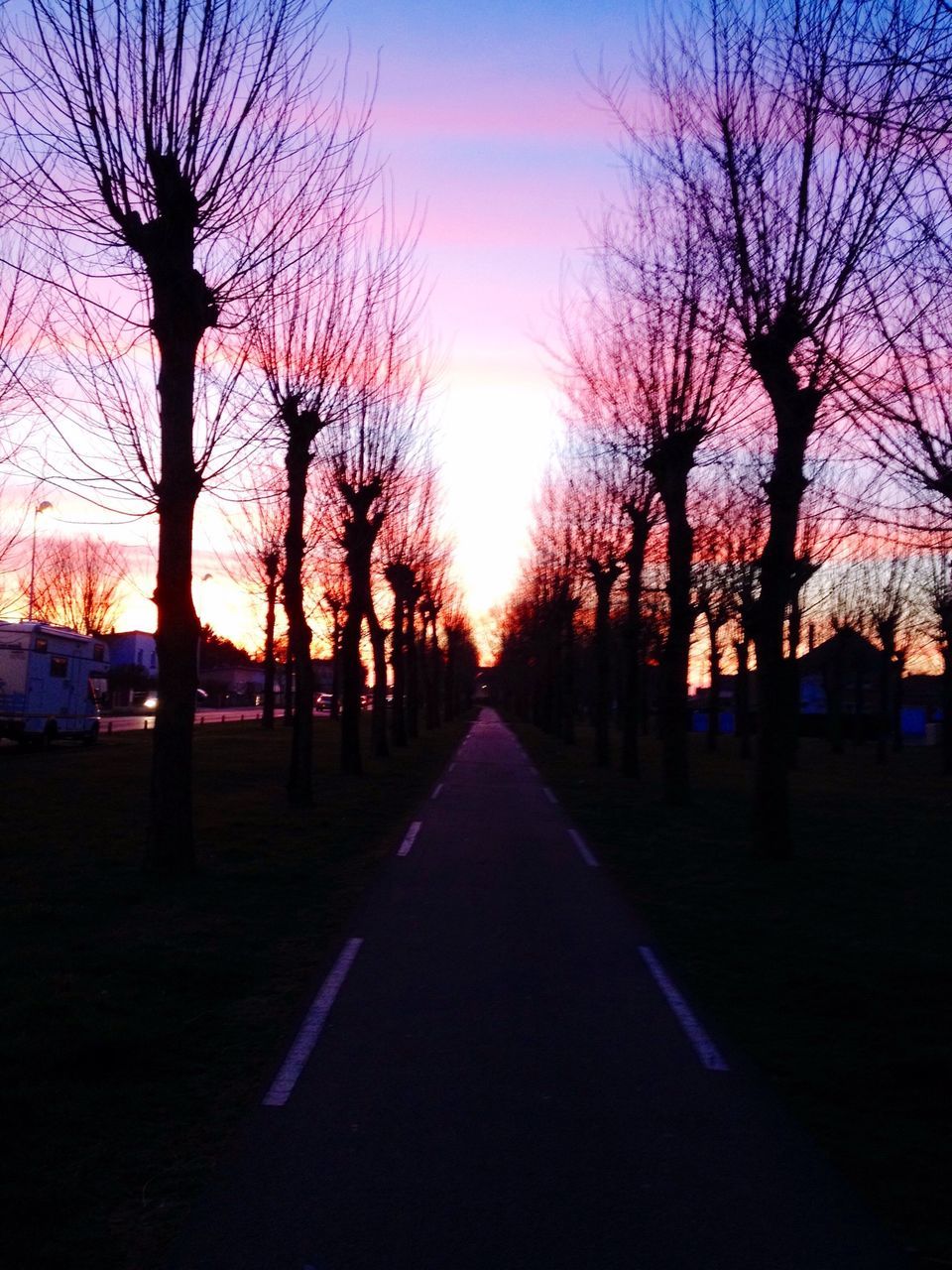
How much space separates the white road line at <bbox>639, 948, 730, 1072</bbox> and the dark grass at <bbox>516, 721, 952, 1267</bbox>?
16 centimetres

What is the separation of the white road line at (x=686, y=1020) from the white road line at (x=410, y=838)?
640cm

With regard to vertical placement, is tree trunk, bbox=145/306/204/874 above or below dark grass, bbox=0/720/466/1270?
above

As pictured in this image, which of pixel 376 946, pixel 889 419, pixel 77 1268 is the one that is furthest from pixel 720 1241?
pixel 889 419

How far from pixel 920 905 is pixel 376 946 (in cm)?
563

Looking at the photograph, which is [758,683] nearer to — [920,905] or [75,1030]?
[920,905]

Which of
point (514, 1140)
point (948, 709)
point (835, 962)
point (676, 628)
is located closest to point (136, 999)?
point (514, 1140)

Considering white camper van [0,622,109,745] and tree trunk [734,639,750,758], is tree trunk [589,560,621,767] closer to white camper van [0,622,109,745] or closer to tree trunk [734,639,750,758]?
tree trunk [734,639,750,758]

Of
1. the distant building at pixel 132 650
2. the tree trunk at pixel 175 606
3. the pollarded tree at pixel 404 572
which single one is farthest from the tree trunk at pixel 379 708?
the distant building at pixel 132 650

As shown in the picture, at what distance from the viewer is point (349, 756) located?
29125 mm

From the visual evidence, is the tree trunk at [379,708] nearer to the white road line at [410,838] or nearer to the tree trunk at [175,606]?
the white road line at [410,838]

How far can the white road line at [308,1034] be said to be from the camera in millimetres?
6004

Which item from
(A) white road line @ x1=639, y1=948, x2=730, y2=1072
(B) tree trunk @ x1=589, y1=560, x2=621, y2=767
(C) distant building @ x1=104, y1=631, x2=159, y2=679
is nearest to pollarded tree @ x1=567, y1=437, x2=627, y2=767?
(B) tree trunk @ x1=589, y1=560, x2=621, y2=767

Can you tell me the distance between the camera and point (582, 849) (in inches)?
640

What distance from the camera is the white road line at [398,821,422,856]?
1558 cm
